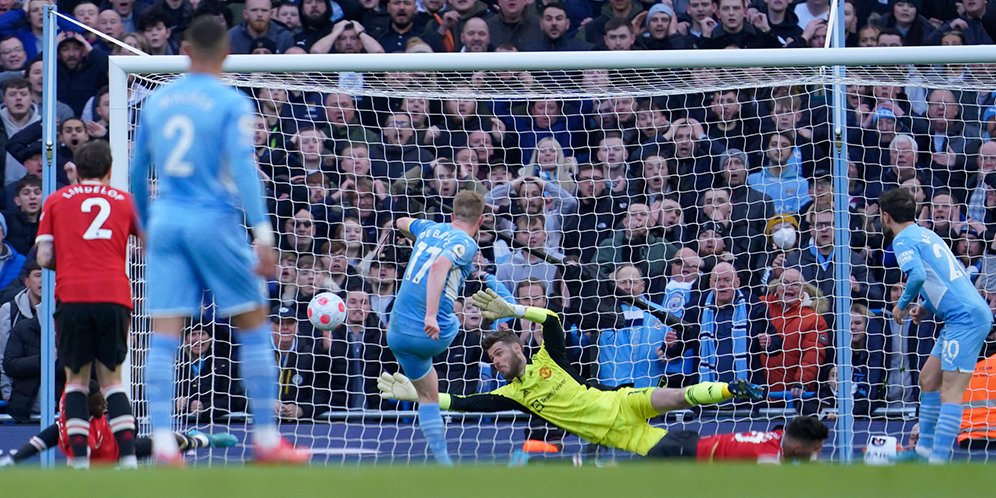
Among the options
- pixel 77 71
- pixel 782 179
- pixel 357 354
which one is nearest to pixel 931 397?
pixel 782 179

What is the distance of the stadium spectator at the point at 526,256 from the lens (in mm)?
10391

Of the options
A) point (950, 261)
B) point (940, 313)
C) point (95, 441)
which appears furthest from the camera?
point (940, 313)

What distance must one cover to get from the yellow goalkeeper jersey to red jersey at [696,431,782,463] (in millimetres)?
719

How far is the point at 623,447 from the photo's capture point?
855cm

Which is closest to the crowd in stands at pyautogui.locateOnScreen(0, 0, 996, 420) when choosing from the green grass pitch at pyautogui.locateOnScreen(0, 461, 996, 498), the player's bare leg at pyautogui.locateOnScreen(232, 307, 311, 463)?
the player's bare leg at pyautogui.locateOnScreen(232, 307, 311, 463)

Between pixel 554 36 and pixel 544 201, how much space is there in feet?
6.30

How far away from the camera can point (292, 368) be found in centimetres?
1002

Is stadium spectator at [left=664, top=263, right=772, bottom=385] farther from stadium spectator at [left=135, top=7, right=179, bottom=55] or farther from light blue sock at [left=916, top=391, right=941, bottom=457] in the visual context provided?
stadium spectator at [left=135, top=7, right=179, bottom=55]

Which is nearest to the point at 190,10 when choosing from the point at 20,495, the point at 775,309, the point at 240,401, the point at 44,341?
the point at 240,401

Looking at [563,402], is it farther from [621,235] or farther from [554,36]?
[554,36]

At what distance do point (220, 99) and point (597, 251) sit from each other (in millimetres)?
5614

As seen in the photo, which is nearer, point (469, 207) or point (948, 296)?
point (948, 296)

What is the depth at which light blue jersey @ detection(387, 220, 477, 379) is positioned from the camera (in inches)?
336

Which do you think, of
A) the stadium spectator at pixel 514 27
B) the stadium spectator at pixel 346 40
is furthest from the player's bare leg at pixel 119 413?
the stadium spectator at pixel 514 27
